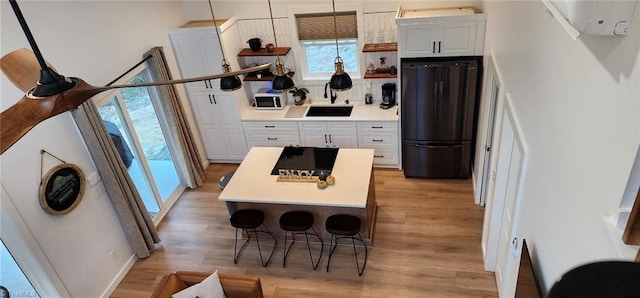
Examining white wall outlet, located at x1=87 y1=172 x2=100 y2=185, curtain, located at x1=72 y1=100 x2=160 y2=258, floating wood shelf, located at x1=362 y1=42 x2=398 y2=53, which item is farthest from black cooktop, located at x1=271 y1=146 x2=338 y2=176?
white wall outlet, located at x1=87 y1=172 x2=100 y2=185

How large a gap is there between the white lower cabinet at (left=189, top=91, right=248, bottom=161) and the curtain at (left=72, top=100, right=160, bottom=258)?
185cm

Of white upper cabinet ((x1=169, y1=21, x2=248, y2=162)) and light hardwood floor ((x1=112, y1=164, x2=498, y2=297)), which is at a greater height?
white upper cabinet ((x1=169, y1=21, x2=248, y2=162))

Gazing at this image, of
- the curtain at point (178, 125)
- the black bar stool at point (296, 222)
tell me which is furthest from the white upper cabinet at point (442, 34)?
the curtain at point (178, 125)

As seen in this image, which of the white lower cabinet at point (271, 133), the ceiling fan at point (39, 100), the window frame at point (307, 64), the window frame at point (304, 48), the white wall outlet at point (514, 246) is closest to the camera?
the ceiling fan at point (39, 100)

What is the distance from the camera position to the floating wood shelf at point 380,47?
566 centimetres

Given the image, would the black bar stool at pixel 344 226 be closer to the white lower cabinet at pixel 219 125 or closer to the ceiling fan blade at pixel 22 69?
the white lower cabinet at pixel 219 125

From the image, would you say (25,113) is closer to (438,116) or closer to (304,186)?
(304,186)

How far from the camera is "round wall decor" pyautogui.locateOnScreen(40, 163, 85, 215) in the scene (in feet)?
12.7

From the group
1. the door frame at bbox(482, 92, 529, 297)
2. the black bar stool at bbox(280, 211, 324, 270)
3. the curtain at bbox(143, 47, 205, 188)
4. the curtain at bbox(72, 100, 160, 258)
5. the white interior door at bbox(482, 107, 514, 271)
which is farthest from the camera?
the curtain at bbox(143, 47, 205, 188)

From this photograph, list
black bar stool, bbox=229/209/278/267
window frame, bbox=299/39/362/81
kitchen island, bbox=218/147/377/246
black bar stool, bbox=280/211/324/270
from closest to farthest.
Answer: kitchen island, bbox=218/147/377/246, black bar stool, bbox=280/211/324/270, black bar stool, bbox=229/209/278/267, window frame, bbox=299/39/362/81

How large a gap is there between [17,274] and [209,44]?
11.3 ft

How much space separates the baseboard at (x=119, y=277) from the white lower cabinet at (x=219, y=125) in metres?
2.18

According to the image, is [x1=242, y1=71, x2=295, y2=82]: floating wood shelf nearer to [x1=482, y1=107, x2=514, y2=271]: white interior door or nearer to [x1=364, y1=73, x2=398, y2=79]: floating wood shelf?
[x1=364, y1=73, x2=398, y2=79]: floating wood shelf

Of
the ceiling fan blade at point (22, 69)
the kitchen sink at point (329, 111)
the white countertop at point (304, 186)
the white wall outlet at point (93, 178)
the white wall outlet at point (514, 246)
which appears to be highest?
the ceiling fan blade at point (22, 69)
